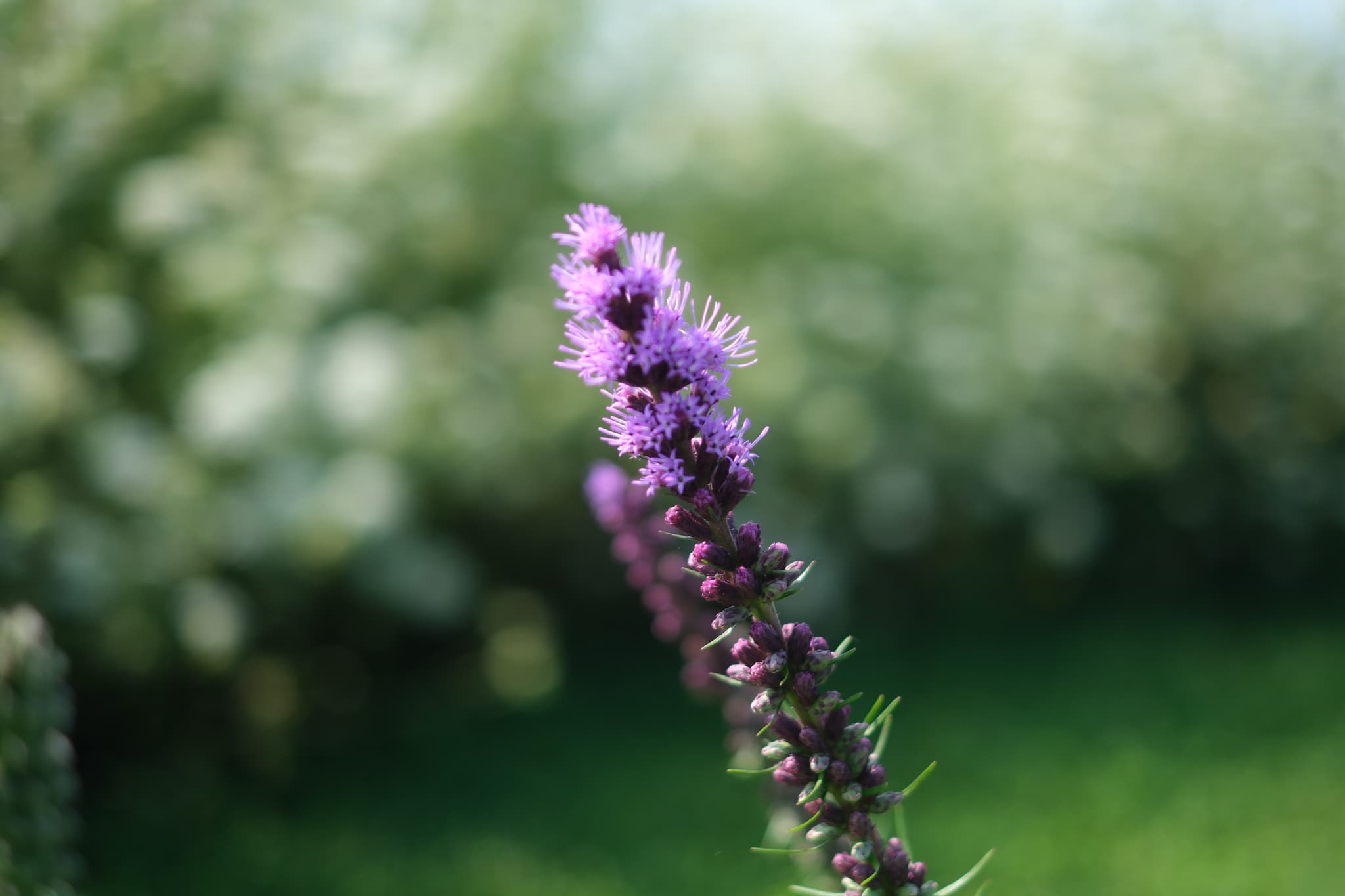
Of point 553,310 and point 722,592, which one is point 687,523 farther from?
point 553,310

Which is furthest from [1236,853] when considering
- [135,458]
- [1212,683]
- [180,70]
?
[180,70]

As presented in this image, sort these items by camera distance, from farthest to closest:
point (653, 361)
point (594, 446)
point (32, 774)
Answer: point (594, 446)
point (32, 774)
point (653, 361)

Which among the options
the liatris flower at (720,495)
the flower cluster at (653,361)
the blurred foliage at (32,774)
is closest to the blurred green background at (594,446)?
the blurred foliage at (32,774)

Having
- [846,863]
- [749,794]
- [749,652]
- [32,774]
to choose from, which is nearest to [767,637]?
[749,652]

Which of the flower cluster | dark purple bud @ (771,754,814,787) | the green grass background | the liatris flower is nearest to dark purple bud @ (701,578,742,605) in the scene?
the liatris flower

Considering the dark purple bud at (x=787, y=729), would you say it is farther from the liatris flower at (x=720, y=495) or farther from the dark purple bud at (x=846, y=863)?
the dark purple bud at (x=846, y=863)
